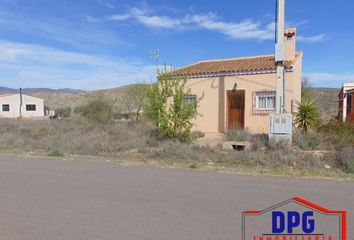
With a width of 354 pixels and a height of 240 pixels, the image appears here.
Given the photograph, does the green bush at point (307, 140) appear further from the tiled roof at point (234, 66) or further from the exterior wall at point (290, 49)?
the exterior wall at point (290, 49)

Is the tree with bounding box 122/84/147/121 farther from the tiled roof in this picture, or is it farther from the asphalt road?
the asphalt road

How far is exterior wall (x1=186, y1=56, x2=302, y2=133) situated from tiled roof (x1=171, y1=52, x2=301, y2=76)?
1.17 ft

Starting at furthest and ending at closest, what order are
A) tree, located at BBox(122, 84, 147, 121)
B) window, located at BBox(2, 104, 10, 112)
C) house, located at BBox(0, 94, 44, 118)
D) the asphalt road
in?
window, located at BBox(2, 104, 10, 112) → house, located at BBox(0, 94, 44, 118) → tree, located at BBox(122, 84, 147, 121) → the asphalt road

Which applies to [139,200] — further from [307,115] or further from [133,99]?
[133,99]

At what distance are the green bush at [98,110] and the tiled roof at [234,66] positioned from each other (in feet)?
32.7

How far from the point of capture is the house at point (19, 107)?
215ft

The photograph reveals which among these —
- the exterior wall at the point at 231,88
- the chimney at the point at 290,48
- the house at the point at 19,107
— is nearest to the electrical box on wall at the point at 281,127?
the exterior wall at the point at 231,88

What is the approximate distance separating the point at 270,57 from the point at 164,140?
864 centimetres

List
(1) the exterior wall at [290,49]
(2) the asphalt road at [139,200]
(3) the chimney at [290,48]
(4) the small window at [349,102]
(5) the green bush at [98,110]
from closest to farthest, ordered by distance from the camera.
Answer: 1. (2) the asphalt road at [139,200]
2. (3) the chimney at [290,48]
3. (1) the exterior wall at [290,49]
4. (4) the small window at [349,102]
5. (5) the green bush at [98,110]

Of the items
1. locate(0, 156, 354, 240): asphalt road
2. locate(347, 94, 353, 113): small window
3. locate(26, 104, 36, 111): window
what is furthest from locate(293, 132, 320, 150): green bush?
locate(26, 104, 36, 111): window

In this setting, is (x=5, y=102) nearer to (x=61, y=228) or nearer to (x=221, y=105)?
(x=221, y=105)

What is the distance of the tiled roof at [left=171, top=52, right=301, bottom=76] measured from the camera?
16.7 metres

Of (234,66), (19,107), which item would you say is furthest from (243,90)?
(19,107)

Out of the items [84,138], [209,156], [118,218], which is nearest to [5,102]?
[84,138]
